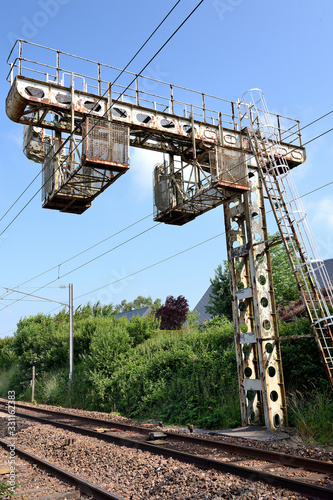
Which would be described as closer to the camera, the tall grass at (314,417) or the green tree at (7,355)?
the tall grass at (314,417)

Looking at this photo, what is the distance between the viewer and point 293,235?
11.3 meters

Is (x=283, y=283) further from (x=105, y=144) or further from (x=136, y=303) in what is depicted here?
(x=136, y=303)

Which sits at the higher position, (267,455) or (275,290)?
(275,290)

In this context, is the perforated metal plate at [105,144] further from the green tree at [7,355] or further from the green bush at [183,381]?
the green tree at [7,355]

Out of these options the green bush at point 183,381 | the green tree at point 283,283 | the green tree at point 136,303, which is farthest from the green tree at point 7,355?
the green tree at point 136,303

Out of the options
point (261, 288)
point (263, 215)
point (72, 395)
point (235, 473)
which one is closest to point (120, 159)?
point (263, 215)

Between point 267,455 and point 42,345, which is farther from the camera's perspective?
point 42,345

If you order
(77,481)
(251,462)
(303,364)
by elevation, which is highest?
(303,364)

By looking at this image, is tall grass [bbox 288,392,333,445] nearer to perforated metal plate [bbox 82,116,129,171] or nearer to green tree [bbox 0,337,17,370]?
perforated metal plate [bbox 82,116,129,171]

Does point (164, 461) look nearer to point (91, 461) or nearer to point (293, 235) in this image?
point (91, 461)

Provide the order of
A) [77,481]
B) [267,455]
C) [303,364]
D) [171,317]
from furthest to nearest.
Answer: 1. [171,317]
2. [303,364]
3. [267,455]
4. [77,481]

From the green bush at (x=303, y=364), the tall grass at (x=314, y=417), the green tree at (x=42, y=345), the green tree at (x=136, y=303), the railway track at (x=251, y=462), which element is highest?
the green tree at (x=136, y=303)

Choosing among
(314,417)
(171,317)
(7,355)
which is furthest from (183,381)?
(171,317)

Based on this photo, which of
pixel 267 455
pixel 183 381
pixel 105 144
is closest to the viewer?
pixel 267 455
